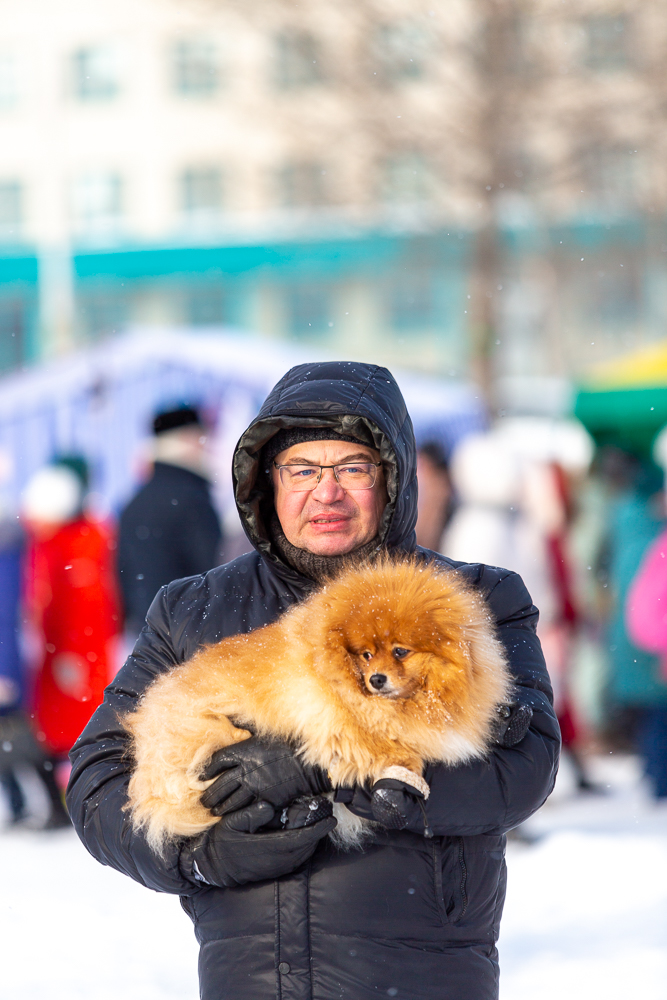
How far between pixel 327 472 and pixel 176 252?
3679 cm

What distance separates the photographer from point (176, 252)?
37.5 m

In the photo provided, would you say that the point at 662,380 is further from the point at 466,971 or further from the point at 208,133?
the point at 208,133

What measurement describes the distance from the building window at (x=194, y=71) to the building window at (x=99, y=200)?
16.2 ft

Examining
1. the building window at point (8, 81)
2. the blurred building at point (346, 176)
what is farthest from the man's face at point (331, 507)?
the building window at point (8, 81)

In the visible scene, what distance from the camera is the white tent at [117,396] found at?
1175cm

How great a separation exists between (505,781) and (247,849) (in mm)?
477

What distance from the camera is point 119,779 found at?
2.00 metres

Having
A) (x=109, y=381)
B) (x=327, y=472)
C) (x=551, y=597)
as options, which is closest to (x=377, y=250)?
(x=109, y=381)

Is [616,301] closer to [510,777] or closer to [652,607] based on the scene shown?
[652,607]

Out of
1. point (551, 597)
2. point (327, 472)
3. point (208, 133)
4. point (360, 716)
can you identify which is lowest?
point (551, 597)

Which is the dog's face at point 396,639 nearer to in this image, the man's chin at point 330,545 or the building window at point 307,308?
the man's chin at point 330,545

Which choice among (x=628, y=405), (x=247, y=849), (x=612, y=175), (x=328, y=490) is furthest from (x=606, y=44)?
(x=247, y=849)

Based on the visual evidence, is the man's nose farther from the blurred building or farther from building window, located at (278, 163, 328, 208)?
building window, located at (278, 163, 328, 208)

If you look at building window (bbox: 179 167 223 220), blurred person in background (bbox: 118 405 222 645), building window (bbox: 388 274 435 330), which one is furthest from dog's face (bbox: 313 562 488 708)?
building window (bbox: 179 167 223 220)
